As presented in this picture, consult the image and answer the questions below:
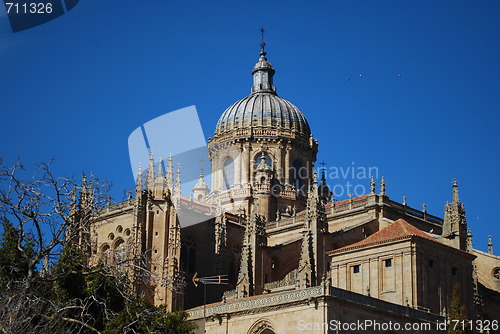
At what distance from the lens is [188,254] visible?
62844 mm

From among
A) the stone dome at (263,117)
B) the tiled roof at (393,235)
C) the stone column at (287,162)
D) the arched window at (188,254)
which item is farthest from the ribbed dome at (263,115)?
the tiled roof at (393,235)

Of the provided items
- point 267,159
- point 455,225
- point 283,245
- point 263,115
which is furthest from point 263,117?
point 455,225

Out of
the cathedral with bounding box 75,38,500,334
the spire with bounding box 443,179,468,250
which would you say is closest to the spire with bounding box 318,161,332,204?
the cathedral with bounding box 75,38,500,334

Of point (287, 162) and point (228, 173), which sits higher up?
point (287, 162)

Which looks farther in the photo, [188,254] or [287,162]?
[287,162]

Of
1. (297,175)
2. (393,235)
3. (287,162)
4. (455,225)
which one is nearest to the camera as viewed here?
(393,235)

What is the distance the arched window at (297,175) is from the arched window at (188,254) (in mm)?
13720

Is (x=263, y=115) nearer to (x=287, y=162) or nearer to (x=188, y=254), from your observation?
(x=287, y=162)

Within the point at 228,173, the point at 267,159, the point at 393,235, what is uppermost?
the point at 267,159

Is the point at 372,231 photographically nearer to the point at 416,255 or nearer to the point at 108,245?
the point at 416,255

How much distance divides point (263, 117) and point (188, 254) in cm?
1712

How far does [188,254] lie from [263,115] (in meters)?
17.3

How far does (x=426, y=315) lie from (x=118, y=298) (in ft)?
60.1

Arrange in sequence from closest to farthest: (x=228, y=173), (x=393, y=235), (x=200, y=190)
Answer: (x=393, y=235) < (x=228, y=173) < (x=200, y=190)
